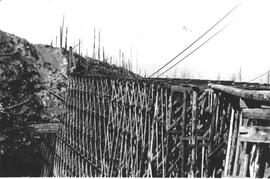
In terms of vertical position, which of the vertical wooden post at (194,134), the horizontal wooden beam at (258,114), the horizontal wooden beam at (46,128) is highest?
the horizontal wooden beam at (258,114)

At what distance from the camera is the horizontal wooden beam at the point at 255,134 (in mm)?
3424

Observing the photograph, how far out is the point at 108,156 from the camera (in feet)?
43.4

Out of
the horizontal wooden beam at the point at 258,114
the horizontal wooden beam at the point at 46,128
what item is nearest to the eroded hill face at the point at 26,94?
the horizontal wooden beam at the point at 46,128

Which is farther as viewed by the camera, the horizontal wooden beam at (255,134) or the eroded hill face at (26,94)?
the eroded hill face at (26,94)

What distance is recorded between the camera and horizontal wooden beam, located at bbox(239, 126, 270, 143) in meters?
3.42

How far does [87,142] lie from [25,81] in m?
14.7

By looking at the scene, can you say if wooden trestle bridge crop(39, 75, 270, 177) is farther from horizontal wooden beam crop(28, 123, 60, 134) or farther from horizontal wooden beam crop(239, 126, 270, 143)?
horizontal wooden beam crop(28, 123, 60, 134)

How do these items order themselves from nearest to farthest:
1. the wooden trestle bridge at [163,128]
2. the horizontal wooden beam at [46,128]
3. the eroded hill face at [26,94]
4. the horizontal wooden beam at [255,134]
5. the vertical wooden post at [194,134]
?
the horizontal wooden beam at [255,134] → the wooden trestle bridge at [163,128] → the vertical wooden post at [194,134] → the horizontal wooden beam at [46,128] → the eroded hill face at [26,94]

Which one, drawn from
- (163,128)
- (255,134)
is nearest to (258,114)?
(255,134)

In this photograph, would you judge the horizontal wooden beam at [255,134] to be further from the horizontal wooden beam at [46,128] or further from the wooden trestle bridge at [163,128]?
the horizontal wooden beam at [46,128]

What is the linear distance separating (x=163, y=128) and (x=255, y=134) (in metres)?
5.30

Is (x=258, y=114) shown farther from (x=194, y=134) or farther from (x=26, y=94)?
(x=26, y=94)

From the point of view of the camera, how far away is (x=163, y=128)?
8.77 meters

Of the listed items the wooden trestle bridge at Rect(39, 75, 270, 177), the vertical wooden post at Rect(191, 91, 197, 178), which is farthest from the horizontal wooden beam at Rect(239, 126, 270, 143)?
the vertical wooden post at Rect(191, 91, 197, 178)
